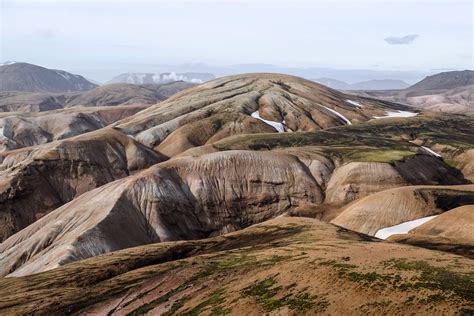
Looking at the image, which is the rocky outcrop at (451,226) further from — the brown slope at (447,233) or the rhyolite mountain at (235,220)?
the rhyolite mountain at (235,220)

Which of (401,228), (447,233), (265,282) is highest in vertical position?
(265,282)

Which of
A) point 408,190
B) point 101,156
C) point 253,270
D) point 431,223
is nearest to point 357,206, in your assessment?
point 408,190

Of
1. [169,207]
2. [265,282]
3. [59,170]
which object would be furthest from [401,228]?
[59,170]

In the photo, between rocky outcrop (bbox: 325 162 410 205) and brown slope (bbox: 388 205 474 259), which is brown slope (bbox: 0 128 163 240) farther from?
brown slope (bbox: 388 205 474 259)

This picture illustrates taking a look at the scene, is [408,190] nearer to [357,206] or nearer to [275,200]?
[357,206]

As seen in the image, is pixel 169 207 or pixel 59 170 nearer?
pixel 169 207

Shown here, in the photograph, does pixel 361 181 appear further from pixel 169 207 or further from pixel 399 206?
pixel 169 207
